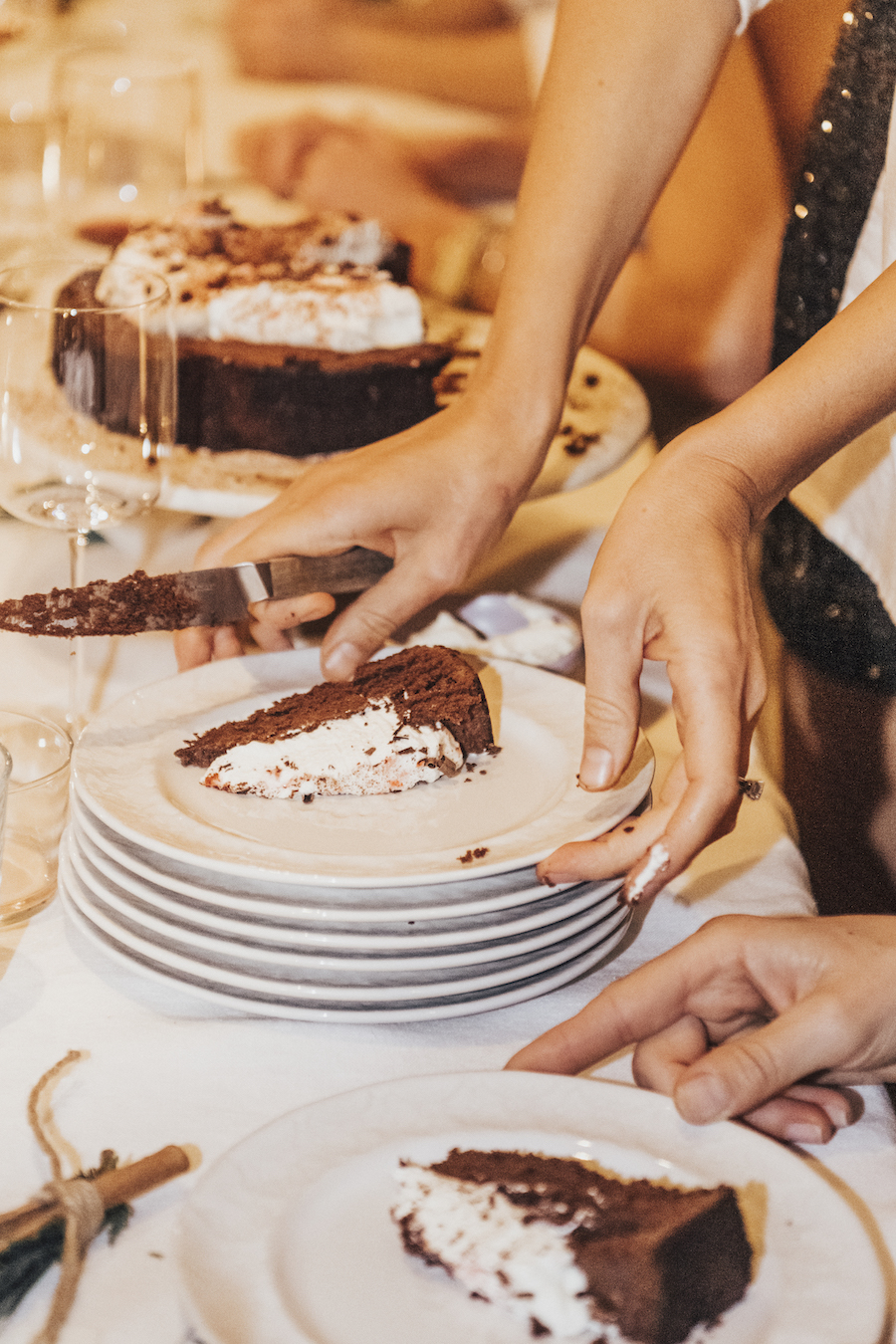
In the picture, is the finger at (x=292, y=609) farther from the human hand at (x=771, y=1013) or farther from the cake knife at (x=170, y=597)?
the human hand at (x=771, y=1013)

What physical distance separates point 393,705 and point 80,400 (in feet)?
1.58

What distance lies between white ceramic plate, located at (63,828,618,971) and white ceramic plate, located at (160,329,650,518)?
640 mm

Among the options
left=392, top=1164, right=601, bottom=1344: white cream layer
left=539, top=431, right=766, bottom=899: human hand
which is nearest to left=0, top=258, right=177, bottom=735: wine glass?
left=539, top=431, right=766, bottom=899: human hand

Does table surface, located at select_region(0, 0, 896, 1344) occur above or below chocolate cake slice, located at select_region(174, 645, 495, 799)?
below

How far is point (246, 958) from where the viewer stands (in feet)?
3.33

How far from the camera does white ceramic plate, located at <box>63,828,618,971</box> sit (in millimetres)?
1003

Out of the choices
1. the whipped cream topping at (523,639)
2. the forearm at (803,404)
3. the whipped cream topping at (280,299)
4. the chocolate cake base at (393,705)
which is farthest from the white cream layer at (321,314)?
the forearm at (803,404)

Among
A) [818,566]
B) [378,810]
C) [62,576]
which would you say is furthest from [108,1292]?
[818,566]

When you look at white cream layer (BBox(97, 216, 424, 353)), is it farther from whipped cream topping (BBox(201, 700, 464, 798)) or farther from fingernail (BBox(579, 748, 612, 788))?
fingernail (BBox(579, 748, 612, 788))

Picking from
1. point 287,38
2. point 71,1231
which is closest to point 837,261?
point 71,1231

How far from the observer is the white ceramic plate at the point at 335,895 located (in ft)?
3.28

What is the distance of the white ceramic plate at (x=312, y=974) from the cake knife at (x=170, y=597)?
0.31m

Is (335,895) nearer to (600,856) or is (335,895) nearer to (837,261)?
(600,856)

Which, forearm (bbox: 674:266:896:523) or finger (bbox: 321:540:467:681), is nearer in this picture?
forearm (bbox: 674:266:896:523)
